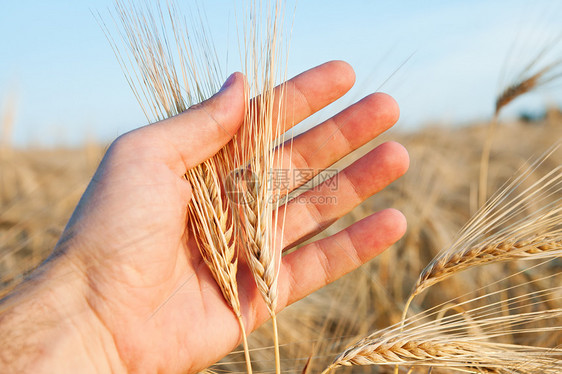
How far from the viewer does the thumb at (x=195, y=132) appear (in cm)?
130

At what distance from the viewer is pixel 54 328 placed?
3.76 feet

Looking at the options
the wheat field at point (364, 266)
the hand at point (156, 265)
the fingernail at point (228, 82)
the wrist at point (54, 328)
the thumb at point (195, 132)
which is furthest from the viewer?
the wheat field at point (364, 266)

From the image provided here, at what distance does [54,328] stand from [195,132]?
69cm

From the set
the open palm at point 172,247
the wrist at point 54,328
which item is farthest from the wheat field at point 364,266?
the open palm at point 172,247

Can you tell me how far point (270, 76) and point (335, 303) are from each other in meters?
1.32

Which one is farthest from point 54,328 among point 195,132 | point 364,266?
point 364,266

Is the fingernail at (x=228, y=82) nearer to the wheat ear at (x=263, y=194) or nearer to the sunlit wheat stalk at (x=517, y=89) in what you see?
the wheat ear at (x=263, y=194)

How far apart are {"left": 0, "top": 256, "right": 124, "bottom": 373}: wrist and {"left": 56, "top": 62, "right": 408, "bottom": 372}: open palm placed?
A: 0.08 feet

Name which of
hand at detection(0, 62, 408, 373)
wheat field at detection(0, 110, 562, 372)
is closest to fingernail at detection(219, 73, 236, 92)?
hand at detection(0, 62, 408, 373)

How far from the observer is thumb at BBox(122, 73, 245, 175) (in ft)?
4.27

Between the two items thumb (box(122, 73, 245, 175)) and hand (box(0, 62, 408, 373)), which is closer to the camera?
hand (box(0, 62, 408, 373))

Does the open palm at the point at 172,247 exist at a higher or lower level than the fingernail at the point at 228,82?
lower

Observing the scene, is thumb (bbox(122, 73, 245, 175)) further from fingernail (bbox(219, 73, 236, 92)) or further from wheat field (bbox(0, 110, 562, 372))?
wheat field (bbox(0, 110, 562, 372))

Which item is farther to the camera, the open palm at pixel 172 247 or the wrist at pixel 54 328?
the open palm at pixel 172 247
